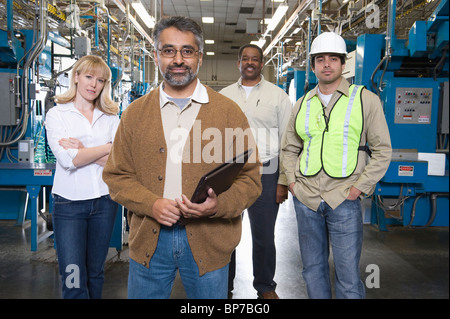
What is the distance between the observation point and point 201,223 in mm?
1610

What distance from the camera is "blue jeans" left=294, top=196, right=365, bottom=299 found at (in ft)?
7.20

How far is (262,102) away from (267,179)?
1.85 ft

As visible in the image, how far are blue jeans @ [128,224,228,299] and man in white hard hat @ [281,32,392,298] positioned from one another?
2.66ft

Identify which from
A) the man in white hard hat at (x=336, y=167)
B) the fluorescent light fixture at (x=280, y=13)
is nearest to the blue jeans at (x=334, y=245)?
the man in white hard hat at (x=336, y=167)

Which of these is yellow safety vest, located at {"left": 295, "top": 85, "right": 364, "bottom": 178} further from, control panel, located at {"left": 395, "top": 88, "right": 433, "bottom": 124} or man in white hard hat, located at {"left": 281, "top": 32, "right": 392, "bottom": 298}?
control panel, located at {"left": 395, "top": 88, "right": 433, "bottom": 124}

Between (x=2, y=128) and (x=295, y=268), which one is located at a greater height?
(x=2, y=128)

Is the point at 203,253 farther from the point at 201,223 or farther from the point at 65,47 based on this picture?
the point at 65,47

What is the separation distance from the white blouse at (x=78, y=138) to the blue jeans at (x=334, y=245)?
1153 mm

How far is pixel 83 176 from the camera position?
229 cm

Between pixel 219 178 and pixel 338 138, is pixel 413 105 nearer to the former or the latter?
pixel 338 138

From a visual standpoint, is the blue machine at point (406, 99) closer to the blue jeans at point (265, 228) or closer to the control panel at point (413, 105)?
the control panel at point (413, 105)

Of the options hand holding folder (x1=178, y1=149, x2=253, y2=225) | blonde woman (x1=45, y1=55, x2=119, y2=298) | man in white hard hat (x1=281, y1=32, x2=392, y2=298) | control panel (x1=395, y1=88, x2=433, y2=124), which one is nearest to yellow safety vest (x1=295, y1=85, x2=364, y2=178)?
man in white hard hat (x1=281, y1=32, x2=392, y2=298)

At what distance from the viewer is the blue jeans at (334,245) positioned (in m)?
2.20
